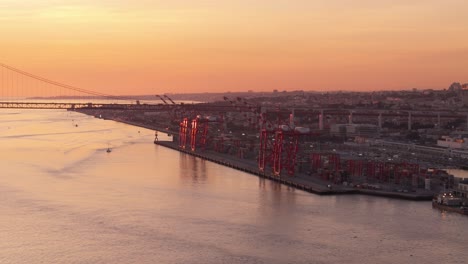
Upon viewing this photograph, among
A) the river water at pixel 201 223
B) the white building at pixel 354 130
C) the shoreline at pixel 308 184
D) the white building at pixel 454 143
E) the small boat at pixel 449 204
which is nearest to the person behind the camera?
the river water at pixel 201 223

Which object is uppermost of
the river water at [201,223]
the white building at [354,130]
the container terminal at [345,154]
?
the white building at [354,130]

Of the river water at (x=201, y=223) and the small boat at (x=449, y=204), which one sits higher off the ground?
the small boat at (x=449, y=204)

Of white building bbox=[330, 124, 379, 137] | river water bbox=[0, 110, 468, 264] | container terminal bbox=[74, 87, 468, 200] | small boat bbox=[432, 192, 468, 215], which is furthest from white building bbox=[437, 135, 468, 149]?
small boat bbox=[432, 192, 468, 215]

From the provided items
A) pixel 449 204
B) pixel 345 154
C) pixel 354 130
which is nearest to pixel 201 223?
pixel 449 204

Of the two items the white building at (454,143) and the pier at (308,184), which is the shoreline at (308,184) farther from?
the white building at (454,143)

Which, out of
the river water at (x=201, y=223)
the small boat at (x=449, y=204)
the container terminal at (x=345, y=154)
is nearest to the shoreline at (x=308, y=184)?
the container terminal at (x=345, y=154)

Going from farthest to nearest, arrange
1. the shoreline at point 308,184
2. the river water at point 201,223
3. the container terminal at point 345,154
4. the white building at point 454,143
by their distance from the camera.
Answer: the white building at point 454,143
the container terminal at point 345,154
the shoreline at point 308,184
the river water at point 201,223

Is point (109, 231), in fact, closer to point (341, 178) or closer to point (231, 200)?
point (231, 200)

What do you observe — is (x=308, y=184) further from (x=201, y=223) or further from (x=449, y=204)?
(x=201, y=223)
